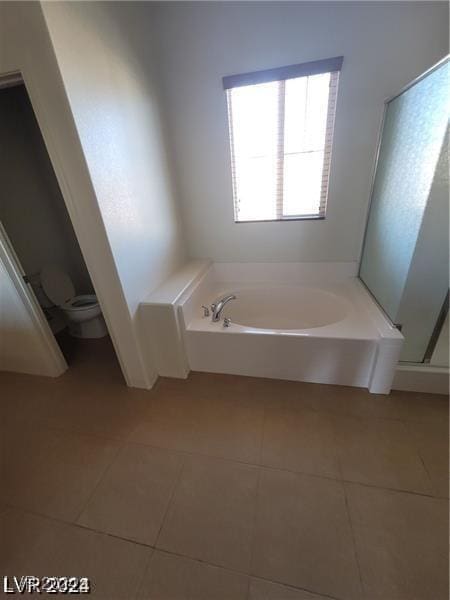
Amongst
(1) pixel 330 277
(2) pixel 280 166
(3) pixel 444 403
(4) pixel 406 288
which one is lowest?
(3) pixel 444 403

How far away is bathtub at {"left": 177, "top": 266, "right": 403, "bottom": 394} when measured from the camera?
4.83 ft

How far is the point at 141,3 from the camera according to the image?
152 cm

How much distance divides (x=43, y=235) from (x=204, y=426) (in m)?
2.36

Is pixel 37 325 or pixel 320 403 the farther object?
pixel 37 325

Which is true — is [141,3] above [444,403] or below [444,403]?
above

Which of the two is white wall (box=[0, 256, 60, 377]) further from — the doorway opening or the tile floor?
the tile floor

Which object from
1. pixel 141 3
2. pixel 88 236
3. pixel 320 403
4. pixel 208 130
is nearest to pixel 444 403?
pixel 320 403

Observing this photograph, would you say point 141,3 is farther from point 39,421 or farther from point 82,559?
point 82,559

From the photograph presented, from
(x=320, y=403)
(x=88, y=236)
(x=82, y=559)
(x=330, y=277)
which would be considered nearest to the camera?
(x=82, y=559)

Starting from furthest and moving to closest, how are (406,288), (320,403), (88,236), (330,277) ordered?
(330,277), (320,403), (406,288), (88,236)

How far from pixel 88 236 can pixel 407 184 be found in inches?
71.9

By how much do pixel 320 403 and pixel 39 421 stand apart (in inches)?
71.8

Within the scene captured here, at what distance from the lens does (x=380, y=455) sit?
1199 millimetres

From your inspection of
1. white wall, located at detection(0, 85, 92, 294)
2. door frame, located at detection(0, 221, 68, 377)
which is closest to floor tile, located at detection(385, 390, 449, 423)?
door frame, located at detection(0, 221, 68, 377)
